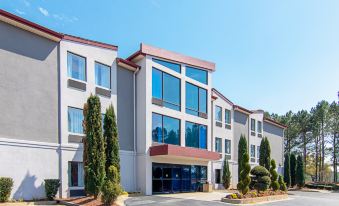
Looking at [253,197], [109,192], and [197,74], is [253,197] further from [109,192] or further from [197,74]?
[197,74]

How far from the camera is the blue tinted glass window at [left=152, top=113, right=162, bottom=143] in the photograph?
2281 centimetres

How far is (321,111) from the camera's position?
178ft

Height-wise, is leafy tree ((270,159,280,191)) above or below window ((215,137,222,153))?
below

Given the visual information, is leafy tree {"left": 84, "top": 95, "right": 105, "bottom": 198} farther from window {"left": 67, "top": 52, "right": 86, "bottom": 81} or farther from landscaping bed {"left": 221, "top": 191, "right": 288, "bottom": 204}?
landscaping bed {"left": 221, "top": 191, "right": 288, "bottom": 204}

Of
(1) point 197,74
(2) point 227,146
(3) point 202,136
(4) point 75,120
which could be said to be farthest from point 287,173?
(4) point 75,120

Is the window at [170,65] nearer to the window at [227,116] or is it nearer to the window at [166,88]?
the window at [166,88]

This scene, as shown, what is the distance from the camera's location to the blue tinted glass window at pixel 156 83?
2309cm

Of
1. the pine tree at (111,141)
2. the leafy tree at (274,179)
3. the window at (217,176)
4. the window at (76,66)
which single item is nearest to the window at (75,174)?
the pine tree at (111,141)

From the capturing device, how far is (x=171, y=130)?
24.2m

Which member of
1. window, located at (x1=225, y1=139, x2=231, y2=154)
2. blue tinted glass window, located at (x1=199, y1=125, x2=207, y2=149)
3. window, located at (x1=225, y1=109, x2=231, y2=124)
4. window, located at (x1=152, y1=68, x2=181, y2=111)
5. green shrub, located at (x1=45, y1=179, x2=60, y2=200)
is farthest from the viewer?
window, located at (x1=225, y1=109, x2=231, y2=124)

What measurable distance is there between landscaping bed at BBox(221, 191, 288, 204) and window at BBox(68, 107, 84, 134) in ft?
31.3

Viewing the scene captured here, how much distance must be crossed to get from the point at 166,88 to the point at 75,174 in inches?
364

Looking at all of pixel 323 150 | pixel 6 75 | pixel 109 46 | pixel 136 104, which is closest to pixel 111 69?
pixel 109 46

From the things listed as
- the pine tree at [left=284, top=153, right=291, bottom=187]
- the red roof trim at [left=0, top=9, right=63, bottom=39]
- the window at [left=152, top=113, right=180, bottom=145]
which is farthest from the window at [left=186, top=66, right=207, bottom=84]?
the pine tree at [left=284, top=153, right=291, bottom=187]
